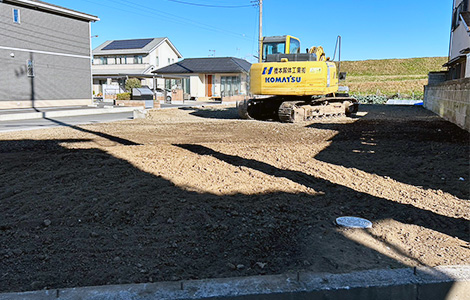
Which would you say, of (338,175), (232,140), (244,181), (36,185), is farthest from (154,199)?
(232,140)

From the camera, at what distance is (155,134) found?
11.2 meters

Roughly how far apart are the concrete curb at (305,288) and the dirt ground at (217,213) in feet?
0.72

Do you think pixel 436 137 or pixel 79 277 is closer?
pixel 79 277

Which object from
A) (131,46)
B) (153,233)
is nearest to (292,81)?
(153,233)

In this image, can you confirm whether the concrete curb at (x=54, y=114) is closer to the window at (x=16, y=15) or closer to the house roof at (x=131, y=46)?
the window at (x=16, y=15)

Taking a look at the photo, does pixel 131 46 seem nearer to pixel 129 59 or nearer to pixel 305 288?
pixel 129 59

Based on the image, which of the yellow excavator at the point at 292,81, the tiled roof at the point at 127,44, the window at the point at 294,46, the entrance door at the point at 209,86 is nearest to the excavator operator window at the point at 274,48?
the yellow excavator at the point at 292,81

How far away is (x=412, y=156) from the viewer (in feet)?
24.7

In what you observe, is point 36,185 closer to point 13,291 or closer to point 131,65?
point 13,291

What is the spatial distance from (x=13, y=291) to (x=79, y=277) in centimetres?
43

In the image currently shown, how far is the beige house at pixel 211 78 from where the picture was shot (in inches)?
1559

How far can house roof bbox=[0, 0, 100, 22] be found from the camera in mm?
23837

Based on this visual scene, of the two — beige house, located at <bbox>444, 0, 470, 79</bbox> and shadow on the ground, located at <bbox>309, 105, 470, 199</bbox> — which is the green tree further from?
shadow on the ground, located at <bbox>309, 105, 470, 199</bbox>

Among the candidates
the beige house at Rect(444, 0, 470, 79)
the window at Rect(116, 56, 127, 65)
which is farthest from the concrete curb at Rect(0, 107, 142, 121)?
the window at Rect(116, 56, 127, 65)
